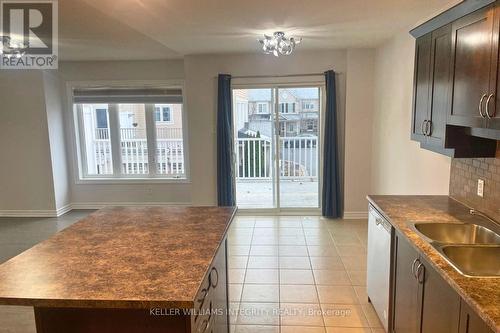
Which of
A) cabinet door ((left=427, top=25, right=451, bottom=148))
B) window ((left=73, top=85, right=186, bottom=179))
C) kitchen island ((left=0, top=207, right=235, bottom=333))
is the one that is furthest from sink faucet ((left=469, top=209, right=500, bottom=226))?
window ((left=73, top=85, right=186, bottom=179))

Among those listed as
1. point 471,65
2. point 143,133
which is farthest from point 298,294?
point 143,133

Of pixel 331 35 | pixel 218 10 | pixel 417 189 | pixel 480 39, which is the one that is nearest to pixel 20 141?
pixel 218 10

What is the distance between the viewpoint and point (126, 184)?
6.18m

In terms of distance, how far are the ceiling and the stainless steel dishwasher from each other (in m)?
1.72

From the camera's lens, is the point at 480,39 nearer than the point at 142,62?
Yes

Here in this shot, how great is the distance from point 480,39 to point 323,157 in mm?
3566

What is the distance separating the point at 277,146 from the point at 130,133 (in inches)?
99.0

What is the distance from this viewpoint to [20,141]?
18.7ft

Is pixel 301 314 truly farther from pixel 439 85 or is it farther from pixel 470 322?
pixel 439 85

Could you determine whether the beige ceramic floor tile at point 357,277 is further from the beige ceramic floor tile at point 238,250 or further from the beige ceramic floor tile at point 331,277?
the beige ceramic floor tile at point 238,250

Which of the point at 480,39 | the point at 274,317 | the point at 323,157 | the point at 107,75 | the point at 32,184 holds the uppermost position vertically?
the point at 107,75

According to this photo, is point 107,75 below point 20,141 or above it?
above

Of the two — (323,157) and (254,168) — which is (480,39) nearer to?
(323,157)

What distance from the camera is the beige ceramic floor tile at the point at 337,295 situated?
3.08m
